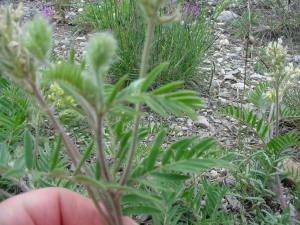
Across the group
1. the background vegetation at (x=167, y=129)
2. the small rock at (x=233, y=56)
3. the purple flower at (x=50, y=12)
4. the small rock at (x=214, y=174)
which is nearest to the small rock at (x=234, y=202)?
the background vegetation at (x=167, y=129)

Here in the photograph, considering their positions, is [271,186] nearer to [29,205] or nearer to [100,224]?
[100,224]

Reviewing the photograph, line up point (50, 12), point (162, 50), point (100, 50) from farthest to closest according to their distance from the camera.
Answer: point (50, 12)
point (162, 50)
point (100, 50)

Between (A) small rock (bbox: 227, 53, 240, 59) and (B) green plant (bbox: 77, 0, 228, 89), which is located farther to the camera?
(A) small rock (bbox: 227, 53, 240, 59)

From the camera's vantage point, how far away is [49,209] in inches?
36.8

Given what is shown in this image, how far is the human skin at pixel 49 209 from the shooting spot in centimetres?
88

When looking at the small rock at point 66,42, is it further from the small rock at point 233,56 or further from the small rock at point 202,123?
the small rock at point 202,123

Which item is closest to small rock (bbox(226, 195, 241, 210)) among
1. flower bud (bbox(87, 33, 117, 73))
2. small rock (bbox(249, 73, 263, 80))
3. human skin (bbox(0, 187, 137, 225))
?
human skin (bbox(0, 187, 137, 225))

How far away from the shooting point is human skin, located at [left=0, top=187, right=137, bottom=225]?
2.89 ft

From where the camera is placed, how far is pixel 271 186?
1.49 m

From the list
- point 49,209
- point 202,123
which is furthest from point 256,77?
point 49,209

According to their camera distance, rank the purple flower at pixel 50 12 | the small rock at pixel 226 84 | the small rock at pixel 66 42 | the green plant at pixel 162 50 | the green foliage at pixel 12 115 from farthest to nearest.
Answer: the purple flower at pixel 50 12 → the small rock at pixel 66 42 → the small rock at pixel 226 84 → the green plant at pixel 162 50 → the green foliage at pixel 12 115

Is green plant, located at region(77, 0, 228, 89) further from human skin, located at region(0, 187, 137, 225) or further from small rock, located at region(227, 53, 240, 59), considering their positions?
human skin, located at region(0, 187, 137, 225)

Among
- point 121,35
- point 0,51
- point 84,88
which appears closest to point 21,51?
point 0,51

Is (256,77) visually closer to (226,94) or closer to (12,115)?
(226,94)
